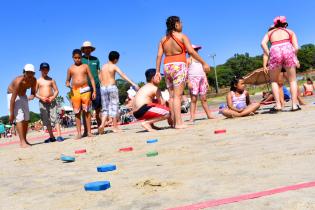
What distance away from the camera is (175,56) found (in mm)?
7625

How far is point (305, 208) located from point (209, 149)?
2.54 meters

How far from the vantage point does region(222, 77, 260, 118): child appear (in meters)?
9.06

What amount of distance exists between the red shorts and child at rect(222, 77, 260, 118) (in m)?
1.81

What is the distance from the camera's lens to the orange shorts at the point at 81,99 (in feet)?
29.3

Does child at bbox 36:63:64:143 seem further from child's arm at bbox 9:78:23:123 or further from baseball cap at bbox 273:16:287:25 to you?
baseball cap at bbox 273:16:287:25

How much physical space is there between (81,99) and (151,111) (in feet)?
6.15

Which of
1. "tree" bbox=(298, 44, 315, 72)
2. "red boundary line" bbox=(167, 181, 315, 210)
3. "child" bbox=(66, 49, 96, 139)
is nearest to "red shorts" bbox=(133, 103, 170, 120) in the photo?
"child" bbox=(66, 49, 96, 139)

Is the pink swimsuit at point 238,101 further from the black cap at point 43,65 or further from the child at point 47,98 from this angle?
the black cap at point 43,65

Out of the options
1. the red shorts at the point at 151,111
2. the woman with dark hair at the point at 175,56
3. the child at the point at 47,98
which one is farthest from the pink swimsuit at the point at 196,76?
the child at the point at 47,98

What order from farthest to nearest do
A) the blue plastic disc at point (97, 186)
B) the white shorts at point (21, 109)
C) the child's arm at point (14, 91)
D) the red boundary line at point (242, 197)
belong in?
the white shorts at point (21, 109) → the child's arm at point (14, 91) → the blue plastic disc at point (97, 186) → the red boundary line at point (242, 197)

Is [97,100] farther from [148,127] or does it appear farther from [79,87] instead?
[148,127]

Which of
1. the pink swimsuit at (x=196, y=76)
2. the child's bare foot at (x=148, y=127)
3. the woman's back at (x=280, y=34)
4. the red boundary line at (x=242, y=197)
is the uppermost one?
the woman's back at (x=280, y=34)

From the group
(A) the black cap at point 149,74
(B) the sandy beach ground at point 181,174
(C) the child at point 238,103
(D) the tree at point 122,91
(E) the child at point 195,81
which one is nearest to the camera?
(B) the sandy beach ground at point 181,174

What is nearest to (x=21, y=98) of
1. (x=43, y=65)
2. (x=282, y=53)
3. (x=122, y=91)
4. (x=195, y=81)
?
(x=43, y=65)
